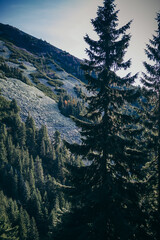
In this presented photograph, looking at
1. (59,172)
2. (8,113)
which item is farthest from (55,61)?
(59,172)

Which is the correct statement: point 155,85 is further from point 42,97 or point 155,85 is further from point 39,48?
point 39,48

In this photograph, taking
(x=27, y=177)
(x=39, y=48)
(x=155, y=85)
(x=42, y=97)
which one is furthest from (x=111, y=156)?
(x=39, y=48)

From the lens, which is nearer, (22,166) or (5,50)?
(22,166)

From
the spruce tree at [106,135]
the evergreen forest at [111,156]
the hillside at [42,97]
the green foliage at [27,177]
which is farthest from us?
the hillside at [42,97]

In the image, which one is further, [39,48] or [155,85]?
[39,48]

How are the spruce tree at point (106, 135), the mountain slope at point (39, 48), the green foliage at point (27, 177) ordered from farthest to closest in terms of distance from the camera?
the mountain slope at point (39, 48) < the green foliage at point (27, 177) < the spruce tree at point (106, 135)

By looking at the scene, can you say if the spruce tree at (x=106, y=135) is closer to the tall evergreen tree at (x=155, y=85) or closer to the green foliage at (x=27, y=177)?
the tall evergreen tree at (x=155, y=85)

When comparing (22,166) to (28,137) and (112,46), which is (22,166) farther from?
(112,46)

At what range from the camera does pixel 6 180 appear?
114 feet

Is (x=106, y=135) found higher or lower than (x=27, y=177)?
higher

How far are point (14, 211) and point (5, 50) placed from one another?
397 ft

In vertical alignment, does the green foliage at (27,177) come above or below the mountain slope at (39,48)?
below

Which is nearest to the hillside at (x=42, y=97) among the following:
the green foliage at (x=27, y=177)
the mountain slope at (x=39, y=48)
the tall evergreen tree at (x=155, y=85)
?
the green foliage at (x=27, y=177)

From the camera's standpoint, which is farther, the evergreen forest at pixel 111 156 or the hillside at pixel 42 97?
the hillside at pixel 42 97
